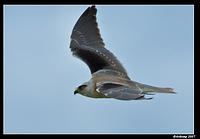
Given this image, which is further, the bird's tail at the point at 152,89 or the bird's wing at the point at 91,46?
the bird's wing at the point at 91,46

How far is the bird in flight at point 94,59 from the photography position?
38.6 ft

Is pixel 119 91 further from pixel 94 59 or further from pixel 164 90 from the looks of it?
pixel 94 59

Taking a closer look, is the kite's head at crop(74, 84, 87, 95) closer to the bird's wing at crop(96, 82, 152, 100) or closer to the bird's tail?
the bird's wing at crop(96, 82, 152, 100)

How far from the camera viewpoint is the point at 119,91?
9.98 meters

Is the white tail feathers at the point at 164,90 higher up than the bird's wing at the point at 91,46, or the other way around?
the bird's wing at the point at 91,46

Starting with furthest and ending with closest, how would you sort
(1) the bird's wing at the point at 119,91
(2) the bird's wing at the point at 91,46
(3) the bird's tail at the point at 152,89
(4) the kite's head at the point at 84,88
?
1. (2) the bird's wing at the point at 91,46
2. (4) the kite's head at the point at 84,88
3. (3) the bird's tail at the point at 152,89
4. (1) the bird's wing at the point at 119,91

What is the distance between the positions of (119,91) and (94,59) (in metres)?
3.33

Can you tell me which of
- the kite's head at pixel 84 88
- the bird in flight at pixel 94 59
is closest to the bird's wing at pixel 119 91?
the bird in flight at pixel 94 59

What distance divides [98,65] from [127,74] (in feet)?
2.75

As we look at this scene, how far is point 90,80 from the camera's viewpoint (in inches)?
483

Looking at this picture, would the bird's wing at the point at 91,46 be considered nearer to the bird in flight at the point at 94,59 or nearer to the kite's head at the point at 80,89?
the bird in flight at the point at 94,59

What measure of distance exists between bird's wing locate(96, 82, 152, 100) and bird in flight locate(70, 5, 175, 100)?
382mm

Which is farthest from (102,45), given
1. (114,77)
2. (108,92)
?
(108,92)

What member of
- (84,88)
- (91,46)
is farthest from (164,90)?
(91,46)
